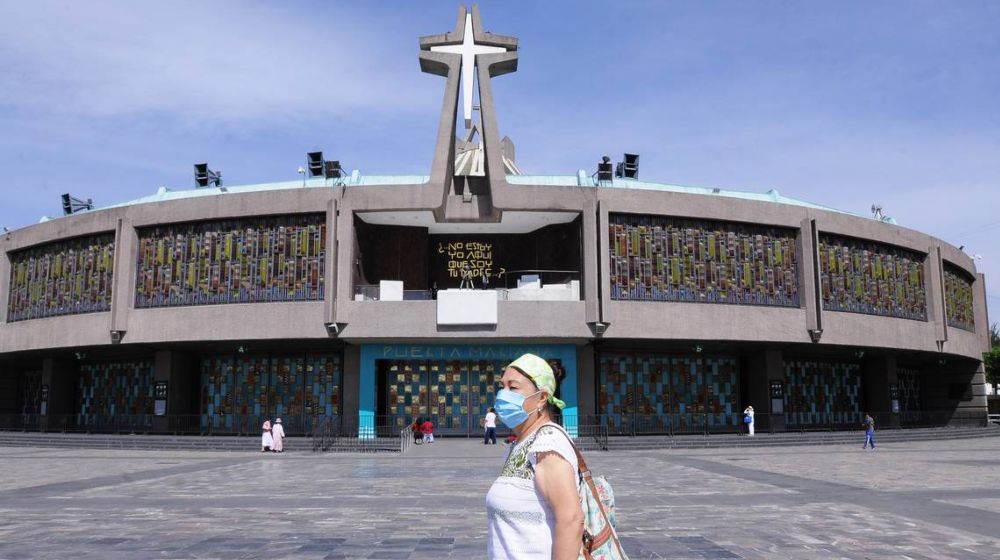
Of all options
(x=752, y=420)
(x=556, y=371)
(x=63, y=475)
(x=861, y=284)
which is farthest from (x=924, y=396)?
(x=556, y=371)

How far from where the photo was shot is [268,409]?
37281 millimetres

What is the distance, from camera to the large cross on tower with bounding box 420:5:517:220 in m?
34.3

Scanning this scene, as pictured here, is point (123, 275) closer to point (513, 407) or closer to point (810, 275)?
point (810, 275)

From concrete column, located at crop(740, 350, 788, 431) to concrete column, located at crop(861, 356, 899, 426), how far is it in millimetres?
6945

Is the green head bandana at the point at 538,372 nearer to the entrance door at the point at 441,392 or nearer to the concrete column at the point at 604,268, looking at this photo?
the concrete column at the point at 604,268

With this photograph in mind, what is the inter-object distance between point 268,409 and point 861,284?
27736mm

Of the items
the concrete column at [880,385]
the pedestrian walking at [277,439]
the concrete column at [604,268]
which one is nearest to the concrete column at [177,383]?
the pedestrian walking at [277,439]

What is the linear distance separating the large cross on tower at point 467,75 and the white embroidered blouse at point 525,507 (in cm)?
3065

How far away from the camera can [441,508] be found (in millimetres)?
13227

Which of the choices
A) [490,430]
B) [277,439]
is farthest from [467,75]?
[277,439]

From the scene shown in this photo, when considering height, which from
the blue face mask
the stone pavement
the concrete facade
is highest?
the concrete facade

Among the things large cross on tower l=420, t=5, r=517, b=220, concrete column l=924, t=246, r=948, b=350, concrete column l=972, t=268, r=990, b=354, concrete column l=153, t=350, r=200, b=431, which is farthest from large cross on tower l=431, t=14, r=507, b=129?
concrete column l=972, t=268, r=990, b=354

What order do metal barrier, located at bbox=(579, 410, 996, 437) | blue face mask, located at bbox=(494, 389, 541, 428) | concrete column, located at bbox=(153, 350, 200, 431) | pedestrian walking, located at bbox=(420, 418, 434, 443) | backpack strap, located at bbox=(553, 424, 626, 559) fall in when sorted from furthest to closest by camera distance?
concrete column, located at bbox=(153, 350, 200, 431)
metal barrier, located at bbox=(579, 410, 996, 437)
pedestrian walking, located at bbox=(420, 418, 434, 443)
blue face mask, located at bbox=(494, 389, 541, 428)
backpack strap, located at bbox=(553, 424, 626, 559)

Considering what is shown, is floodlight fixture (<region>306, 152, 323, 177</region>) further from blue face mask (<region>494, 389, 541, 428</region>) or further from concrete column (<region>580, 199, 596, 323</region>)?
blue face mask (<region>494, 389, 541, 428</region>)
